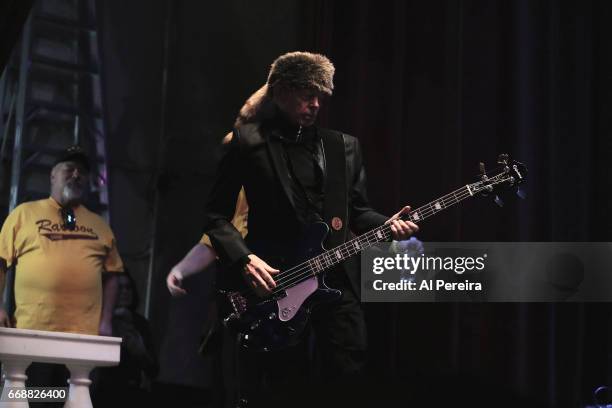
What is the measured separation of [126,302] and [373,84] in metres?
2.00

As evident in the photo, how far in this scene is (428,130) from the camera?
16.1 ft

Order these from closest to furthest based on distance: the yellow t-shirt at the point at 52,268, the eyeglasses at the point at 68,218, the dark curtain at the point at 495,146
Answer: the dark curtain at the point at 495,146 < the yellow t-shirt at the point at 52,268 < the eyeglasses at the point at 68,218

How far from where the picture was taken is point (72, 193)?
16.5 ft

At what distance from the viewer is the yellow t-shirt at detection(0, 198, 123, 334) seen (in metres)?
4.80

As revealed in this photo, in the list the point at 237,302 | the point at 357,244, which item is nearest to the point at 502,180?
the point at 357,244

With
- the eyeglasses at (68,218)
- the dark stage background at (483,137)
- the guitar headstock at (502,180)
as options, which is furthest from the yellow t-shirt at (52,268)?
the guitar headstock at (502,180)

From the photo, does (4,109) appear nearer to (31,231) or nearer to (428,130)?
(31,231)

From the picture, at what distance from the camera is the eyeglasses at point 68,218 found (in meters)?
4.98

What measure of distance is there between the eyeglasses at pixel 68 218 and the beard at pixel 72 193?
0.06m

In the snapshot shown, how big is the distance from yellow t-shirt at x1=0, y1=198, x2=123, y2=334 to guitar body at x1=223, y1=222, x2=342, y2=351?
185 cm

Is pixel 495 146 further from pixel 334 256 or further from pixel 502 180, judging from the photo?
pixel 334 256

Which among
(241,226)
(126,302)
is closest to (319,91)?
(241,226)

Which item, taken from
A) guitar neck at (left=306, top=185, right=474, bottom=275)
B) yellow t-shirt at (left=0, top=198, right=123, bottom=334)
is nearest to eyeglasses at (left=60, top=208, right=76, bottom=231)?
yellow t-shirt at (left=0, top=198, right=123, bottom=334)

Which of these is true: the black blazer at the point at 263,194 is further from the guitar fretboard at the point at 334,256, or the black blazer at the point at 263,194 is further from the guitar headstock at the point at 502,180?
the guitar headstock at the point at 502,180
